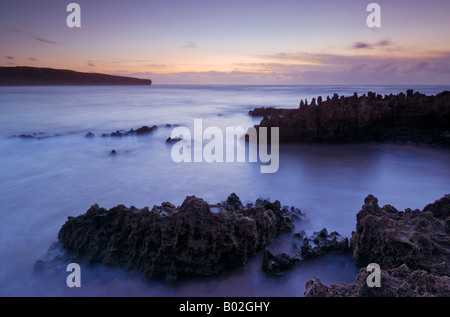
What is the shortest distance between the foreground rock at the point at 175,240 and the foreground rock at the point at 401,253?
3.16ft

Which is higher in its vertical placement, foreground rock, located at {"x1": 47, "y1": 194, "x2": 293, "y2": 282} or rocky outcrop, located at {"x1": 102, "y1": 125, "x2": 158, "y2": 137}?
rocky outcrop, located at {"x1": 102, "y1": 125, "x2": 158, "y2": 137}

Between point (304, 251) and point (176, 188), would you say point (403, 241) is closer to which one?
point (304, 251)

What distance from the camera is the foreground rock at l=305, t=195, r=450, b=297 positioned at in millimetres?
1837

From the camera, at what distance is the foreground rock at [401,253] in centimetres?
184

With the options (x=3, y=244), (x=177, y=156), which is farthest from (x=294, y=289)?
(x=177, y=156)

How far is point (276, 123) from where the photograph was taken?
27.8 ft

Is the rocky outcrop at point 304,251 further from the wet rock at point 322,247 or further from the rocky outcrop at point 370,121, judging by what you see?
the rocky outcrop at point 370,121

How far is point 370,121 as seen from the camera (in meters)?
8.41

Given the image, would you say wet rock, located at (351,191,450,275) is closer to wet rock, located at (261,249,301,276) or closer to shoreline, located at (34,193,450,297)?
shoreline, located at (34,193,450,297)

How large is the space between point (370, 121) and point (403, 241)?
22.9ft

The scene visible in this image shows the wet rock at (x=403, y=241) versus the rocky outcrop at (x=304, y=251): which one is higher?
the wet rock at (x=403, y=241)

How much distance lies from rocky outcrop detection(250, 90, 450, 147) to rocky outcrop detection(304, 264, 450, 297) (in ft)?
22.0

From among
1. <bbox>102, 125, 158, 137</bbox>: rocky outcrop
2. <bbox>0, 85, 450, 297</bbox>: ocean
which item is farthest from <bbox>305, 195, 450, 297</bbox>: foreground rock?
<bbox>102, 125, 158, 137</bbox>: rocky outcrop


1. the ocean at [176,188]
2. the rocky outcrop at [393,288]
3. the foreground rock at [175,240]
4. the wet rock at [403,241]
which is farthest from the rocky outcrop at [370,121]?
the rocky outcrop at [393,288]
